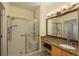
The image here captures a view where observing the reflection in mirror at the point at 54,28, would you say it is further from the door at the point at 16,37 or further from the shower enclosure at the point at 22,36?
the door at the point at 16,37

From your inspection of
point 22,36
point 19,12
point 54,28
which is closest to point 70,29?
point 54,28

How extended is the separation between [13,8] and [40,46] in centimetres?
219

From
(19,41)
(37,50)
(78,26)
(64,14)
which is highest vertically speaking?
(64,14)

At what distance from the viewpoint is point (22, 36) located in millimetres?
3447

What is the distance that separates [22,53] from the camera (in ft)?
11.3

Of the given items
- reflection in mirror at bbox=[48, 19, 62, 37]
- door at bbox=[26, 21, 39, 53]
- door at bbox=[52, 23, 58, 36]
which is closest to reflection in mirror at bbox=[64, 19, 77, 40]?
reflection in mirror at bbox=[48, 19, 62, 37]

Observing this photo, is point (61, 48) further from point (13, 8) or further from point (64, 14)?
point (13, 8)

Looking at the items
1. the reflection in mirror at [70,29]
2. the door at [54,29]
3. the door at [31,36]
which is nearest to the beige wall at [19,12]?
the door at [31,36]

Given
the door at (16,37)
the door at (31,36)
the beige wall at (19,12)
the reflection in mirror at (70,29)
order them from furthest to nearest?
the beige wall at (19,12)
the door at (31,36)
the door at (16,37)
the reflection in mirror at (70,29)

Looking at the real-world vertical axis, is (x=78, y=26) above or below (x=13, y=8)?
below

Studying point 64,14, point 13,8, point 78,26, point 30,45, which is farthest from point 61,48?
point 13,8

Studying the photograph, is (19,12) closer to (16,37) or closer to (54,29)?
(16,37)

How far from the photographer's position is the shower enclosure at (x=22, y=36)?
10.4ft

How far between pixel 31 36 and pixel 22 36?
1.71ft
